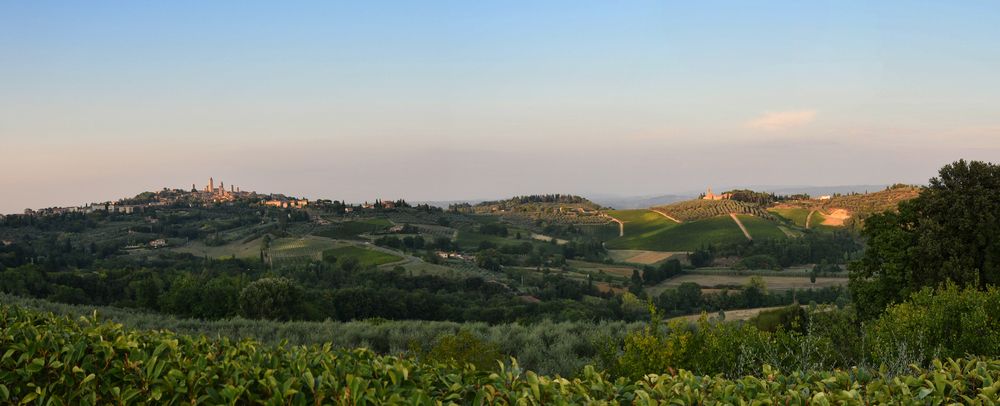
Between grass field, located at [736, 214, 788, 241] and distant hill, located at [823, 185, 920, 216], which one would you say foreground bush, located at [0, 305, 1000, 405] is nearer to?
grass field, located at [736, 214, 788, 241]

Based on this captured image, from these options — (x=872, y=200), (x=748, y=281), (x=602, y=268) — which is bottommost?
(x=748, y=281)

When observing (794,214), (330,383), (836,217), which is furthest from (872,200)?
(330,383)

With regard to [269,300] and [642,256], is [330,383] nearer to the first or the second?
[269,300]

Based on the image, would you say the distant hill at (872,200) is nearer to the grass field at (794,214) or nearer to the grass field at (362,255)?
the grass field at (794,214)

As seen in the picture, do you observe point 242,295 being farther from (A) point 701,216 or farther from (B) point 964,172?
(A) point 701,216

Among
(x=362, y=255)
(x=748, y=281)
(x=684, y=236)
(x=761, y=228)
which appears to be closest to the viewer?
(x=748, y=281)

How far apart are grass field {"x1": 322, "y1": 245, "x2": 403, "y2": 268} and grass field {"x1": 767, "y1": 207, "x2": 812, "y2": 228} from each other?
244 feet

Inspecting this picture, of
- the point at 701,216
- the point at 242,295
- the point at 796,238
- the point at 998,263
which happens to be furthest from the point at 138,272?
the point at 701,216

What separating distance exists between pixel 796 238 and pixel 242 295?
81.9m

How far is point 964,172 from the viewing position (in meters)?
18.4

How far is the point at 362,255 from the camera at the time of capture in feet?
254

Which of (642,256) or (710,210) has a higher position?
(710,210)

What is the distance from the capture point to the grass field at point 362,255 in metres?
73.7

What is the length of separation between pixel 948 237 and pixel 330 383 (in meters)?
21.4
